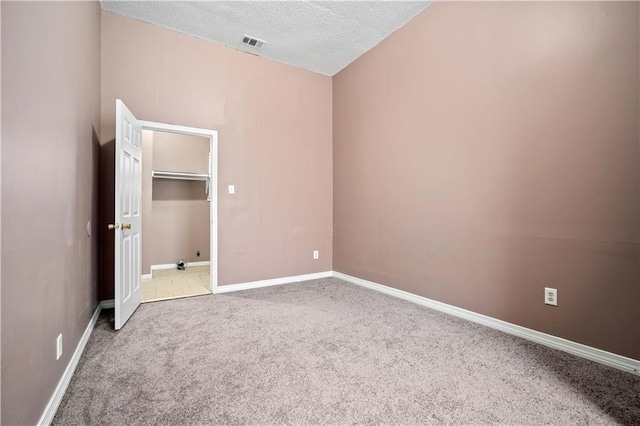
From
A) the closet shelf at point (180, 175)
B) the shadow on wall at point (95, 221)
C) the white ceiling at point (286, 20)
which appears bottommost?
the shadow on wall at point (95, 221)

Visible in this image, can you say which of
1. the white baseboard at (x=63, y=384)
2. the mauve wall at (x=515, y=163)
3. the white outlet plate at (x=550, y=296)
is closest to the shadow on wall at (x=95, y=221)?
the white baseboard at (x=63, y=384)

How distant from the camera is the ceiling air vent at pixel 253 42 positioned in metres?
3.36

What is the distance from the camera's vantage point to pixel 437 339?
7.16 feet

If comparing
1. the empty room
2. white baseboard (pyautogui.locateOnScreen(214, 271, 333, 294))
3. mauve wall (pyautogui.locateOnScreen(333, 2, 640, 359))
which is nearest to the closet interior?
the empty room

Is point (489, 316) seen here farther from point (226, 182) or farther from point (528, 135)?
point (226, 182)

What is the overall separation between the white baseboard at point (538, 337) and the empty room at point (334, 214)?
0.02 meters

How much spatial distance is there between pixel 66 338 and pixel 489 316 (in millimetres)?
3043

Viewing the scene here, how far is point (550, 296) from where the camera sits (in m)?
2.05

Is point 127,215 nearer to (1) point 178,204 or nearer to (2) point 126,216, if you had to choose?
(2) point 126,216

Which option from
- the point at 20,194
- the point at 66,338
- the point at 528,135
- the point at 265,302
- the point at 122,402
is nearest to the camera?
the point at 20,194

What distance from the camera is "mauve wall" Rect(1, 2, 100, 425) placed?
1.02m

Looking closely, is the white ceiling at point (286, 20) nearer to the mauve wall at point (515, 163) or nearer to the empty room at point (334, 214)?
the empty room at point (334, 214)

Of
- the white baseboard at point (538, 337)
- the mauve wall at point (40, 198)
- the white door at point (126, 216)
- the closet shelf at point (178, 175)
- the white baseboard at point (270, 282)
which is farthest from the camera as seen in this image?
the closet shelf at point (178, 175)

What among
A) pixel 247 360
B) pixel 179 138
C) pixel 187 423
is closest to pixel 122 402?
pixel 187 423
